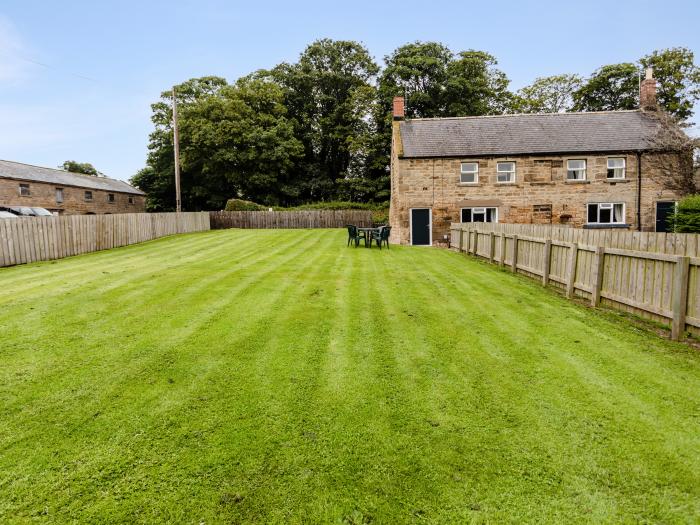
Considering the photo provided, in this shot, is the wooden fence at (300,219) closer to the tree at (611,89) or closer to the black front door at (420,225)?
the black front door at (420,225)

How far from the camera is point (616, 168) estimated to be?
24.3 metres

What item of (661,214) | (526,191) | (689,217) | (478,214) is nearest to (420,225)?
(478,214)

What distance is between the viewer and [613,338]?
20.4 feet

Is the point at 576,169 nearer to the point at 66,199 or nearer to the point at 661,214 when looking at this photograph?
the point at 661,214

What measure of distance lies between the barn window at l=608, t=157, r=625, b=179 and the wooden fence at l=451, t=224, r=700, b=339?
16.8 m

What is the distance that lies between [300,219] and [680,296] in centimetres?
3298

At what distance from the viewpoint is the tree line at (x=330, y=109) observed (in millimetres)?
41469

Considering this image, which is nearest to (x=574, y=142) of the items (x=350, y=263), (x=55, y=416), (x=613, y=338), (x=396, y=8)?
(x=396, y=8)

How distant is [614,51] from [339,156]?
32.4m

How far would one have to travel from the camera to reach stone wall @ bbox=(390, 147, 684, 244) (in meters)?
24.3

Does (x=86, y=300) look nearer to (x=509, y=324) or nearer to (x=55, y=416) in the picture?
(x=55, y=416)

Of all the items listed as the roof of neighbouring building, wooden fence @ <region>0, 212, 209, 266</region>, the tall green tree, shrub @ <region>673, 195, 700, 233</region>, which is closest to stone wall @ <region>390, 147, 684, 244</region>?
shrub @ <region>673, 195, 700, 233</region>

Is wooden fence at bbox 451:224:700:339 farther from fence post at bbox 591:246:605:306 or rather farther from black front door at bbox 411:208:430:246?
black front door at bbox 411:208:430:246

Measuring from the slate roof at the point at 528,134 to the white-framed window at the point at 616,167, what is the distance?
2.12 ft
